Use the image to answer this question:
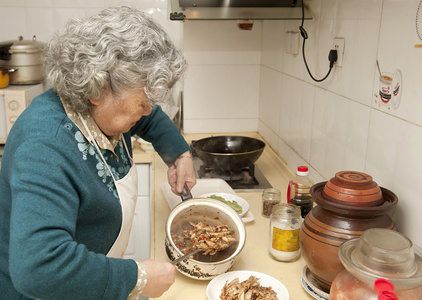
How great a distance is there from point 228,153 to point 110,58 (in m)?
1.09

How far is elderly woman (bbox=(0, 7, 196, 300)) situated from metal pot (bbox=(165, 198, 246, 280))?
0.13m

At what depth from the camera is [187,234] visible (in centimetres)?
129

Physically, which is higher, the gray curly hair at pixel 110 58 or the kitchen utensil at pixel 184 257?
the gray curly hair at pixel 110 58

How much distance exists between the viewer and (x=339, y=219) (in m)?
1.08

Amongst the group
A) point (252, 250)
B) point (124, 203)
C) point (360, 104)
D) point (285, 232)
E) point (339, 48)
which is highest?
point (339, 48)

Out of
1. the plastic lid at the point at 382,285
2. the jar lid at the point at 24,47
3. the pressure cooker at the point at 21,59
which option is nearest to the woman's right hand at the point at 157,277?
the plastic lid at the point at 382,285

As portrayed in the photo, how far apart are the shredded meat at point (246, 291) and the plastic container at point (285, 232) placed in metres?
0.17

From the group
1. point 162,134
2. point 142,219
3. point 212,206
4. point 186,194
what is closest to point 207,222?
point 212,206

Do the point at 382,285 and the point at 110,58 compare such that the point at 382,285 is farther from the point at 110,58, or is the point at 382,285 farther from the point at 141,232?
the point at 141,232

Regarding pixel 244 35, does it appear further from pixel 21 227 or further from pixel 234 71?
pixel 21 227

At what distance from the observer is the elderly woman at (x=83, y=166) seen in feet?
2.78

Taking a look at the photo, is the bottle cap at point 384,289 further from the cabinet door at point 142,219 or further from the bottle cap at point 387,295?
the cabinet door at point 142,219

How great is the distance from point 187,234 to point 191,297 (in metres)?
0.19

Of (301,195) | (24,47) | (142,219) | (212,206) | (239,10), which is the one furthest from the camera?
(24,47)
